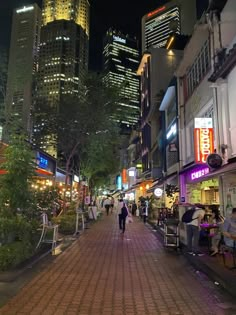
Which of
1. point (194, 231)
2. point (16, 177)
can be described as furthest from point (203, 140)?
point (16, 177)

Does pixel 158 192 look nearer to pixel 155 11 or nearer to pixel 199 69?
pixel 199 69

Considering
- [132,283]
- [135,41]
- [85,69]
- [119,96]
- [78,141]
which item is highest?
[135,41]

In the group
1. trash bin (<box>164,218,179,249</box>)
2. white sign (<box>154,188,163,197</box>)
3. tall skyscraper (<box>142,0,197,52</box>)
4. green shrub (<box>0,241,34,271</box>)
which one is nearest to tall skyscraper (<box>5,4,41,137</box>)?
green shrub (<box>0,241,34,271</box>)

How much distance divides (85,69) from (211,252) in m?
16.1

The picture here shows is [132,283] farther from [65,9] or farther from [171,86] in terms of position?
[65,9]

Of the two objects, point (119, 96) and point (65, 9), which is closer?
point (119, 96)

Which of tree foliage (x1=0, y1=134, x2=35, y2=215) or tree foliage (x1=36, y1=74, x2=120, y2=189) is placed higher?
tree foliage (x1=36, y1=74, x2=120, y2=189)

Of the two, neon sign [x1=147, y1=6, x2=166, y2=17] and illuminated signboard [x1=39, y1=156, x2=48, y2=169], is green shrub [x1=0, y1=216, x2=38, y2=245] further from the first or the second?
neon sign [x1=147, y1=6, x2=166, y2=17]

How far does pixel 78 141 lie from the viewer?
23.1 meters

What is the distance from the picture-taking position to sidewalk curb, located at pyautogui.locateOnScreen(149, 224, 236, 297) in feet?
22.8

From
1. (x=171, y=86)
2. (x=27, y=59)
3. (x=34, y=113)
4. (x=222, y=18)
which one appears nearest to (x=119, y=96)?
(x=171, y=86)

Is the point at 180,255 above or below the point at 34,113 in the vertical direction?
below

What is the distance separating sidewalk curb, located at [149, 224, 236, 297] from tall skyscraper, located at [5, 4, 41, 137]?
6.80 meters

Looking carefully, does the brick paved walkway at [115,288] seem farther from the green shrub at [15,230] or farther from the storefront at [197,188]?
the storefront at [197,188]
